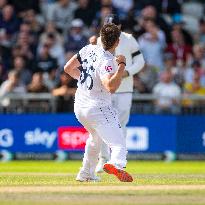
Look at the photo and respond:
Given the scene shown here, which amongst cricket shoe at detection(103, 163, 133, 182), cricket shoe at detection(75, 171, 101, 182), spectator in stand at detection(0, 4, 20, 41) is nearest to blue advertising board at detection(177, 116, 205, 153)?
spectator in stand at detection(0, 4, 20, 41)

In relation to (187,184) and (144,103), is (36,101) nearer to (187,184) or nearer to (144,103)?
(144,103)

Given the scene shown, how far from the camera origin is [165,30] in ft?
80.7

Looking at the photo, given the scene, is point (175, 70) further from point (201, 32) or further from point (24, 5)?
point (24, 5)

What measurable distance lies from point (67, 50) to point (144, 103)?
3254mm

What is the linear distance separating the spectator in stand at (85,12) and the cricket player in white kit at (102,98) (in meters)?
12.4

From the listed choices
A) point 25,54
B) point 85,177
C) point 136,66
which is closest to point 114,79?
point 85,177

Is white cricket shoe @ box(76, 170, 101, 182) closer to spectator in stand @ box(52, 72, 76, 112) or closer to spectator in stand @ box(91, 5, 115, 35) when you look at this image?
spectator in stand @ box(52, 72, 76, 112)

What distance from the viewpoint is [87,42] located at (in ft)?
76.6

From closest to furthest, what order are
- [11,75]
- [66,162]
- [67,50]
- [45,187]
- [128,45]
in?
[45,187]
[128,45]
[66,162]
[11,75]
[67,50]

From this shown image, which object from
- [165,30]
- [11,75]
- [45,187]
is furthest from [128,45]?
[165,30]

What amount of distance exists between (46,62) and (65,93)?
2.15 meters

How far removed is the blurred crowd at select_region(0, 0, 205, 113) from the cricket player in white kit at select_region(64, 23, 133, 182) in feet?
29.3

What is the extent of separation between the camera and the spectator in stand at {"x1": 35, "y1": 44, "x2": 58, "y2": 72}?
2327 centimetres

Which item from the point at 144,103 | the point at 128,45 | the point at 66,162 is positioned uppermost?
the point at 128,45
